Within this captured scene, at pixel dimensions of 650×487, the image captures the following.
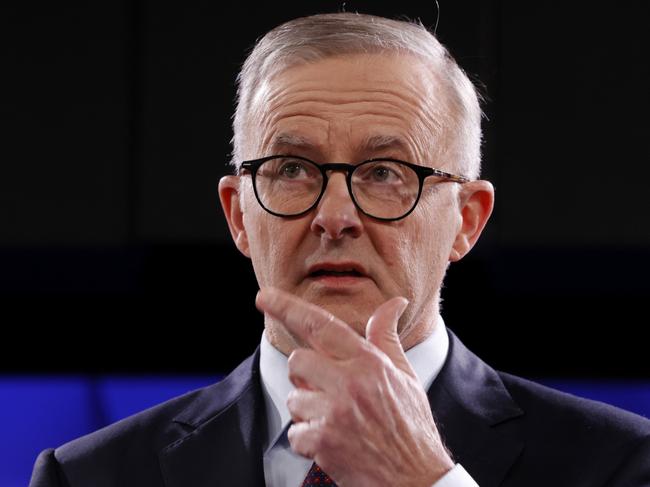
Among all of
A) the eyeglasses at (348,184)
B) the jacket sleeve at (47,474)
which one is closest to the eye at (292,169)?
the eyeglasses at (348,184)

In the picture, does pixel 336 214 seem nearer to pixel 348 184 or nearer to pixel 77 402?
pixel 348 184

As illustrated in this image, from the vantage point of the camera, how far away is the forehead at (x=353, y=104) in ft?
5.38

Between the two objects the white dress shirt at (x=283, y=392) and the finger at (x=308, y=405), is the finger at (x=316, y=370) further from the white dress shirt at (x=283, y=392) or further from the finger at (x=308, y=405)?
the white dress shirt at (x=283, y=392)

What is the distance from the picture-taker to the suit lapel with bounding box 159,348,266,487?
65.8 inches

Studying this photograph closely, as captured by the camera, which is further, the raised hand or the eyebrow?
the eyebrow

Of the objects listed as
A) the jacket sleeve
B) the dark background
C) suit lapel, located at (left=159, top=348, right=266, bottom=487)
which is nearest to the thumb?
suit lapel, located at (left=159, top=348, right=266, bottom=487)

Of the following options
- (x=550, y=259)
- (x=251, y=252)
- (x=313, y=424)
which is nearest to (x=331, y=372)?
(x=313, y=424)

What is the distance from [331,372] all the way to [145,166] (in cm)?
167

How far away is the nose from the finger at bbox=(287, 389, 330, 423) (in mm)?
294

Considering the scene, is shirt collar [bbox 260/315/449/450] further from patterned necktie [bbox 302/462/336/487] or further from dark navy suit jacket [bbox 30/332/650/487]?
patterned necktie [bbox 302/462/336/487]

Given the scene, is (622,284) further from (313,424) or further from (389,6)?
(313,424)

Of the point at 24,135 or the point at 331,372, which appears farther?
the point at 24,135

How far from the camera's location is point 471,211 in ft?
5.97

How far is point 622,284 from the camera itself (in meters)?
2.76
